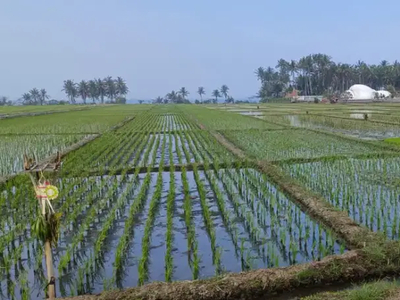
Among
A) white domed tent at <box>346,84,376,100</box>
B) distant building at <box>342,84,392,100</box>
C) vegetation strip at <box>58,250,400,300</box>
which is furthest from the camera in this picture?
white domed tent at <box>346,84,376,100</box>

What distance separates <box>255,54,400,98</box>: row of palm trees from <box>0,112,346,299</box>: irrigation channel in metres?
61.4

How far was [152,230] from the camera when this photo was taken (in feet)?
18.7

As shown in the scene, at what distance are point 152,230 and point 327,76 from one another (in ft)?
225

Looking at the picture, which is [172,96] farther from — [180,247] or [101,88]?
[180,247]

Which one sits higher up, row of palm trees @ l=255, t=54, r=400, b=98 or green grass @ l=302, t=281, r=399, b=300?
row of palm trees @ l=255, t=54, r=400, b=98

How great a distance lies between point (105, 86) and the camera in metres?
96.2

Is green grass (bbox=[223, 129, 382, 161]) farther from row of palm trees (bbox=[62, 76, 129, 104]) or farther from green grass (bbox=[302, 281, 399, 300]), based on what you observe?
row of palm trees (bbox=[62, 76, 129, 104])

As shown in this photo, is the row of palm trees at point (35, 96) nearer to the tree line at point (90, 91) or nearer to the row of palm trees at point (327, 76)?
the tree line at point (90, 91)

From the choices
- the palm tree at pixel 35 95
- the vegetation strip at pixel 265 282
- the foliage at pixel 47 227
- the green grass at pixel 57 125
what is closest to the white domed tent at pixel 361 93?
the green grass at pixel 57 125

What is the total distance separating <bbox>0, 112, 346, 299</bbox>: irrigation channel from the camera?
4387mm

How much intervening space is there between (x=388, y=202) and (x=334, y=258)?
115 inches

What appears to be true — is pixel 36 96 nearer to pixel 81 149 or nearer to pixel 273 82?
pixel 273 82

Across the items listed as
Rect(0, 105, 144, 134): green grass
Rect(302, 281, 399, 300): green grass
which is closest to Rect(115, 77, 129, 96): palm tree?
Rect(0, 105, 144, 134): green grass

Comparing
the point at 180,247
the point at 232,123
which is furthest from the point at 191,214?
the point at 232,123
